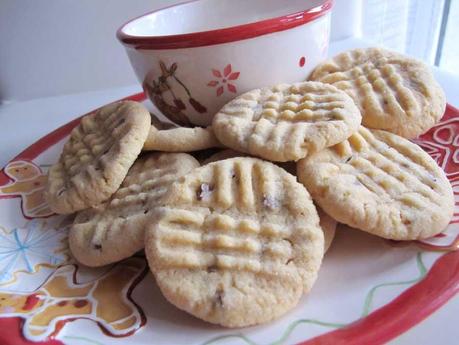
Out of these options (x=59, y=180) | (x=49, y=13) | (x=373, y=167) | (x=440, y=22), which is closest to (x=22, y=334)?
(x=59, y=180)

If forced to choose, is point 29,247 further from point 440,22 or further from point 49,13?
point 440,22

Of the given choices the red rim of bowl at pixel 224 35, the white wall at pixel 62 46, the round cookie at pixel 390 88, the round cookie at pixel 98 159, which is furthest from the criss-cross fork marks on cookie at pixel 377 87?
the white wall at pixel 62 46

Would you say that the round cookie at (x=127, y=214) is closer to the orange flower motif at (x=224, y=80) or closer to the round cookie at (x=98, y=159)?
the round cookie at (x=98, y=159)

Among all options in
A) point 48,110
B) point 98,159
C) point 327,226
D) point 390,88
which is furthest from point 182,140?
point 48,110

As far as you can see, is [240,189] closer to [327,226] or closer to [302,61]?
[327,226]

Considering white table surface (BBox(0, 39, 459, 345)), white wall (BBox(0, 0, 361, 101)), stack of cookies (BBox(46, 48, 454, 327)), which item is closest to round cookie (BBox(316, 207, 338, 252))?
stack of cookies (BBox(46, 48, 454, 327))

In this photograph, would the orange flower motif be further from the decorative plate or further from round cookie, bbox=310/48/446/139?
the decorative plate

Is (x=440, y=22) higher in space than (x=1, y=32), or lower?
lower
